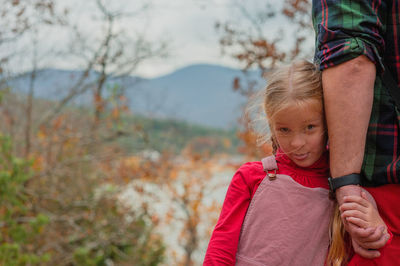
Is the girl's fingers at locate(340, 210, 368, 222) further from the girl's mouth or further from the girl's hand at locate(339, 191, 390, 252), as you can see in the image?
the girl's mouth

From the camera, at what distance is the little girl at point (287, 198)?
1.12 metres

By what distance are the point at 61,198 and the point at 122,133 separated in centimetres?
164

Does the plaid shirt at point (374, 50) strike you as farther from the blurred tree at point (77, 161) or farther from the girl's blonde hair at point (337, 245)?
the blurred tree at point (77, 161)

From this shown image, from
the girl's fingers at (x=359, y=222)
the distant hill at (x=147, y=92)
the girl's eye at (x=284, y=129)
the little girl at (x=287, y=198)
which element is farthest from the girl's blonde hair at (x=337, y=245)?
the distant hill at (x=147, y=92)

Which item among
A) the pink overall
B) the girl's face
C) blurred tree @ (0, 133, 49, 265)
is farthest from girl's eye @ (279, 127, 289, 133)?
blurred tree @ (0, 133, 49, 265)

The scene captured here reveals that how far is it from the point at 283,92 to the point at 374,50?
0.86ft

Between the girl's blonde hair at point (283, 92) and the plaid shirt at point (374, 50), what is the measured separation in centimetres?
10

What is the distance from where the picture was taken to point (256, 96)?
1.30 meters

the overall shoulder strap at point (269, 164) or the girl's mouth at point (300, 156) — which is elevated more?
the girl's mouth at point (300, 156)

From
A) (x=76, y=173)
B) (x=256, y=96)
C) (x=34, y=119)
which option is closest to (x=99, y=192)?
(x=76, y=173)

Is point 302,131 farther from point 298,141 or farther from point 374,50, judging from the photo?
point 374,50

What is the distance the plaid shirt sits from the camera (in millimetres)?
1007

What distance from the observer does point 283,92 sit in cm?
118

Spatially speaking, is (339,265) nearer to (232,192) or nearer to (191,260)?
(232,192)
